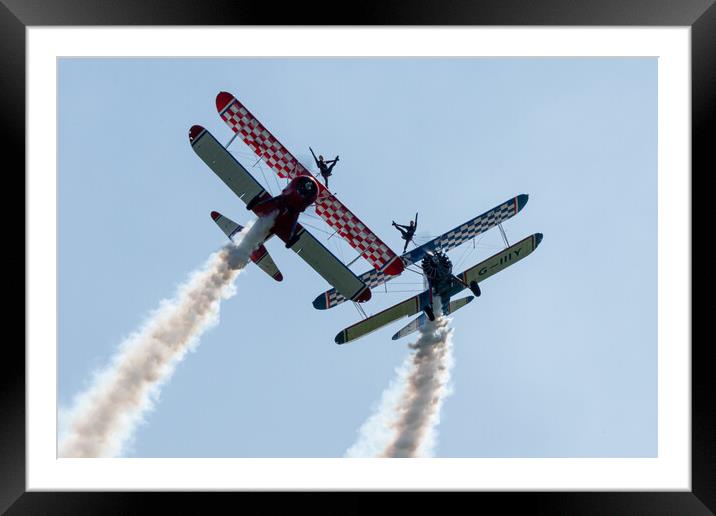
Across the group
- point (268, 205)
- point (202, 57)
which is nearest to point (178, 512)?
point (202, 57)

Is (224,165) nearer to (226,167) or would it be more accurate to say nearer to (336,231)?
(226,167)

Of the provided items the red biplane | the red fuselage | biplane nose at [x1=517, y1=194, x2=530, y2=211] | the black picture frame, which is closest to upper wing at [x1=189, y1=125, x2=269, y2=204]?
the red biplane

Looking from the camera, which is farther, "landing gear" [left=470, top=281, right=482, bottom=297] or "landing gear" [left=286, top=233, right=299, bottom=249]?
"landing gear" [left=470, top=281, right=482, bottom=297]

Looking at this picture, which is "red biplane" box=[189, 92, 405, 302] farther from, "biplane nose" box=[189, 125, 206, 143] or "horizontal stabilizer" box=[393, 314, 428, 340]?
"horizontal stabilizer" box=[393, 314, 428, 340]

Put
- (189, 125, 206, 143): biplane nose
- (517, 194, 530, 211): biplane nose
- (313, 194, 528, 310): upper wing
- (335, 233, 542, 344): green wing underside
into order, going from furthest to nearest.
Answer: (517, 194, 530, 211): biplane nose
(335, 233, 542, 344): green wing underside
(313, 194, 528, 310): upper wing
(189, 125, 206, 143): biplane nose
